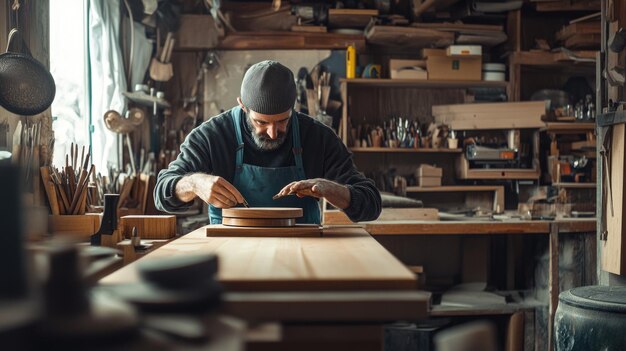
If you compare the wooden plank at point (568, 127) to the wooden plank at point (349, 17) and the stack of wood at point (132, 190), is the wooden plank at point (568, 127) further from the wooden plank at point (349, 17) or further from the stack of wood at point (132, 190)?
the stack of wood at point (132, 190)

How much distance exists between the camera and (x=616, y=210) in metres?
3.82

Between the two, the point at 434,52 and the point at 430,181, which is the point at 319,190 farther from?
the point at 434,52

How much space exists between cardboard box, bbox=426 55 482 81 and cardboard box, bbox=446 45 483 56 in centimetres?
11

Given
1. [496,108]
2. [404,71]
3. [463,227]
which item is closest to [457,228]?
[463,227]

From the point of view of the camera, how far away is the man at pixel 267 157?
3.09 metres

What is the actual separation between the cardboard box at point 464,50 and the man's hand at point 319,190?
3.35m

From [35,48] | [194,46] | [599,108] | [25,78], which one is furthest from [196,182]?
[194,46]

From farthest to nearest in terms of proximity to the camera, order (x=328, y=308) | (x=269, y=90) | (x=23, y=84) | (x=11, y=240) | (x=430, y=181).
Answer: (x=430, y=181)
(x=269, y=90)
(x=23, y=84)
(x=328, y=308)
(x=11, y=240)

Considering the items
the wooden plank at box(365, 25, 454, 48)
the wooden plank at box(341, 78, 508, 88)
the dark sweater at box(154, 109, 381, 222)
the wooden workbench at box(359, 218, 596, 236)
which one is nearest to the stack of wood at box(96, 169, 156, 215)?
the dark sweater at box(154, 109, 381, 222)

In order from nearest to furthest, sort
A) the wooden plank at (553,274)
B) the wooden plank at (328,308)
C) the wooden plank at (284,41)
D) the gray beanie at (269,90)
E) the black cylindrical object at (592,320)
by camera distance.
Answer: the wooden plank at (328,308) < the gray beanie at (269,90) < the black cylindrical object at (592,320) < the wooden plank at (553,274) < the wooden plank at (284,41)

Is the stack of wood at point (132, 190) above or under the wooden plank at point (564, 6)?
under

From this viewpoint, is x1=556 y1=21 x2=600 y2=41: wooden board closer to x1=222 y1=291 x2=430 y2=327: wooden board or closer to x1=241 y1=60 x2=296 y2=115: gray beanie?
x1=241 y1=60 x2=296 y2=115: gray beanie

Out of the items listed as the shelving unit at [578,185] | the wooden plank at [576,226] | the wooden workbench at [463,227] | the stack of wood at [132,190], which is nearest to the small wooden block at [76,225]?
the stack of wood at [132,190]

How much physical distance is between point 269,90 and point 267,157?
51 cm
